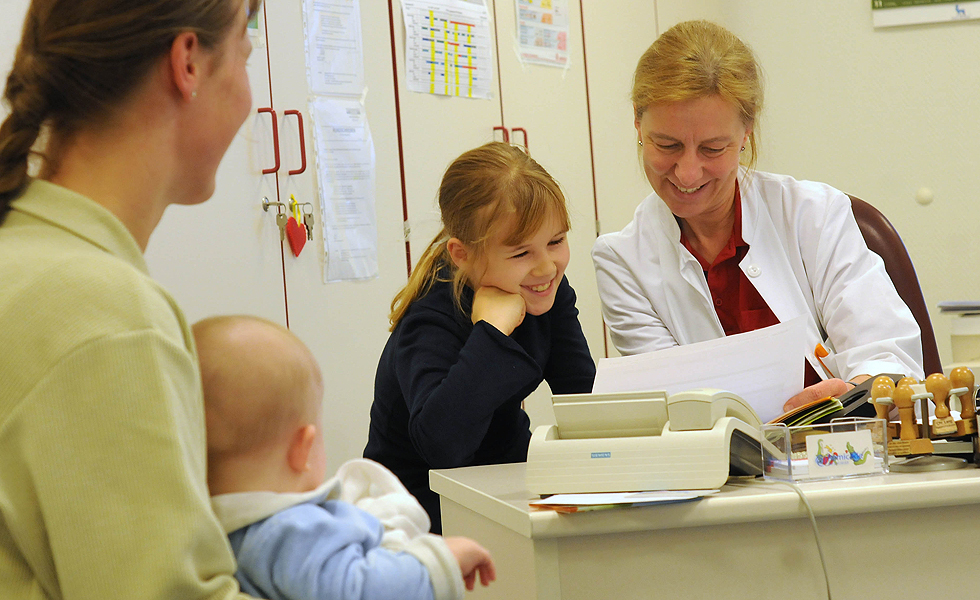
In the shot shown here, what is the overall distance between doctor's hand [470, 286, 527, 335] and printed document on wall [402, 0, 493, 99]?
1722 mm

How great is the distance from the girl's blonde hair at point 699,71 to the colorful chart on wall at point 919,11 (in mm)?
2017

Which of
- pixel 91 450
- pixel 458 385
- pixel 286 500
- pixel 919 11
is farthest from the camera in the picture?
pixel 919 11

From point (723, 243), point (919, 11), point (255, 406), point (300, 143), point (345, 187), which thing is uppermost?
point (919, 11)

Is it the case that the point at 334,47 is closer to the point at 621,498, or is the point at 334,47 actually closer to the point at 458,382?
the point at 458,382

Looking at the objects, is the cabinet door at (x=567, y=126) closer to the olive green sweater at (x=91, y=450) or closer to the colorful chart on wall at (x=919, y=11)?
the colorful chart on wall at (x=919, y=11)

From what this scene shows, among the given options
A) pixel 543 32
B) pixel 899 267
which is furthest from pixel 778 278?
pixel 543 32

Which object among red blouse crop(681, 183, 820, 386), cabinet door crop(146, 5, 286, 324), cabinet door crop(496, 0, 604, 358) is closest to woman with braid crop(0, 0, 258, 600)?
red blouse crop(681, 183, 820, 386)

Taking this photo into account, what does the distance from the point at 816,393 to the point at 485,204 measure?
59cm

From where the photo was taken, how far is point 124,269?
637 mm

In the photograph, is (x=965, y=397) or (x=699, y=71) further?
(x=699, y=71)

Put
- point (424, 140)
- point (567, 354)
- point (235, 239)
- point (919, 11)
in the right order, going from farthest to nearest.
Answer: point (919, 11), point (424, 140), point (235, 239), point (567, 354)

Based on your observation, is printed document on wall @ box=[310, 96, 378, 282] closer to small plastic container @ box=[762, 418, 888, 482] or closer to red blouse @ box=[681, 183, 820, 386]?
red blouse @ box=[681, 183, 820, 386]

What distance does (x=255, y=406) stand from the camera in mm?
737

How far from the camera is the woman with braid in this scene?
0.59m
